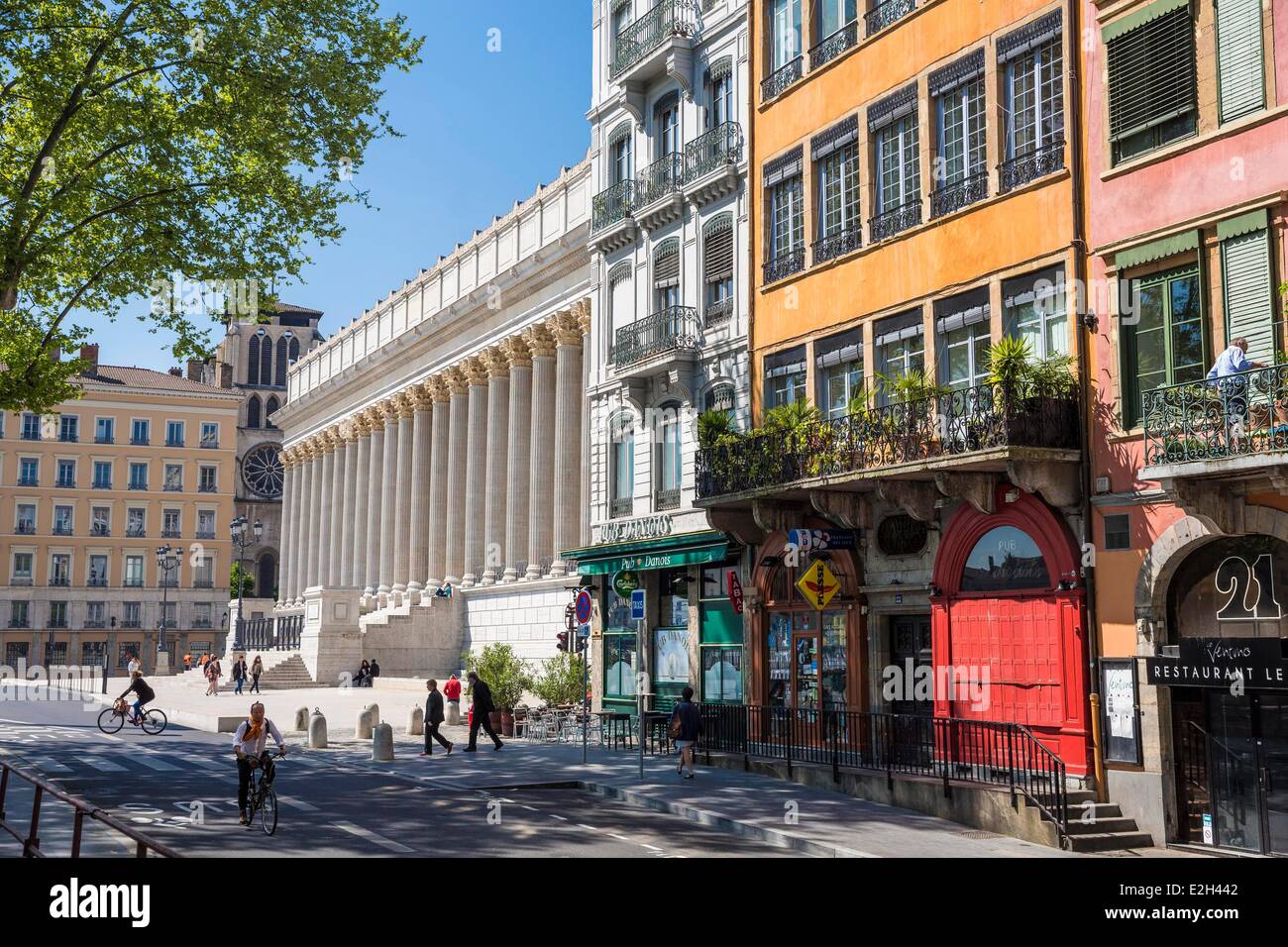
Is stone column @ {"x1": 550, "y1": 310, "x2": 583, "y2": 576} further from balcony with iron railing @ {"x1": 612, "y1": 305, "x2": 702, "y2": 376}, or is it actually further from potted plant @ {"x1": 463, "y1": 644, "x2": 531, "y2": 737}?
balcony with iron railing @ {"x1": 612, "y1": 305, "x2": 702, "y2": 376}

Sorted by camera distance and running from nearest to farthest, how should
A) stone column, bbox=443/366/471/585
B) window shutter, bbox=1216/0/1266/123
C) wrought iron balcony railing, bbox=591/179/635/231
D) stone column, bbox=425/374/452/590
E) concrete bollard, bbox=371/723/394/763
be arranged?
1. window shutter, bbox=1216/0/1266/123
2. concrete bollard, bbox=371/723/394/763
3. wrought iron balcony railing, bbox=591/179/635/231
4. stone column, bbox=443/366/471/585
5. stone column, bbox=425/374/452/590

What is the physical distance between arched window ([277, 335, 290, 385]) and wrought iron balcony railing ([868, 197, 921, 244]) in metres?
113

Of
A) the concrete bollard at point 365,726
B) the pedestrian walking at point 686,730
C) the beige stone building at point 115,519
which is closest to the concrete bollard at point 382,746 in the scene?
the concrete bollard at point 365,726

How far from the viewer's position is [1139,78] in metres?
18.2

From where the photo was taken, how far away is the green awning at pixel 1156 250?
56.6 ft

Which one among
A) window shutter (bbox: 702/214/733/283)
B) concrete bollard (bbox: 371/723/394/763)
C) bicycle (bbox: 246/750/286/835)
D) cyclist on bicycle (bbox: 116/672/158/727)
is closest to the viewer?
bicycle (bbox: 246/750/286/835)

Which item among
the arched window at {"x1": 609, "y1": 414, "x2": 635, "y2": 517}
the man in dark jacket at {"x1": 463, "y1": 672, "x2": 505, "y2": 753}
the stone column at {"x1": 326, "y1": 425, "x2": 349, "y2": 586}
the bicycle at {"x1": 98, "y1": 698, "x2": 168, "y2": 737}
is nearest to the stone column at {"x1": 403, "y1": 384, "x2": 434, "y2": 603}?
the stone column at {"x1": 326, "y1": 425, "x2": 349, "y2": 586}

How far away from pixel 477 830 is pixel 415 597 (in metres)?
45.4

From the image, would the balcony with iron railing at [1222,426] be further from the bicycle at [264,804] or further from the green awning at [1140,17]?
the bicycle at [264,804]

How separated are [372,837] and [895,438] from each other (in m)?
10.1

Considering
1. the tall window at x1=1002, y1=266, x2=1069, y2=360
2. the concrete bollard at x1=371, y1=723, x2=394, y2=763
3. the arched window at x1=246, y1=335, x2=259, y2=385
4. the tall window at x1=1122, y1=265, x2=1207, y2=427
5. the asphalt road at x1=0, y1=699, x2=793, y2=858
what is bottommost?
the asphalt road at x1=0, y1=699, x2=793, y2=858

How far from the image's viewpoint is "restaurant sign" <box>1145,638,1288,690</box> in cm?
1551

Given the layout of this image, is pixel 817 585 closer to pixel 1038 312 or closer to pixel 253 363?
pixel 1038 312

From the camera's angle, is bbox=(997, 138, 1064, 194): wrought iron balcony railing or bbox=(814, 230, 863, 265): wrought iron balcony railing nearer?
bbox=(997, 138, 1064, 194): wrought iron balcony railing
